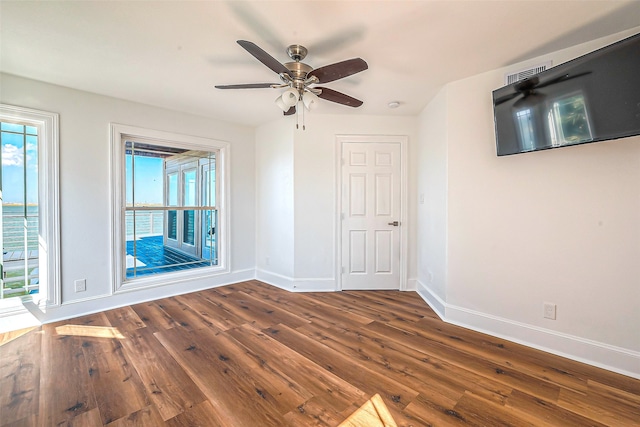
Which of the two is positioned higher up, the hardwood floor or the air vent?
the air vent

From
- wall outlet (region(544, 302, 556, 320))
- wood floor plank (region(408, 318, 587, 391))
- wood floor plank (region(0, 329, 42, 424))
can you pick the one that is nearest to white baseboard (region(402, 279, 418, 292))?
wood floor plank (region(408, 318, 587, 391))

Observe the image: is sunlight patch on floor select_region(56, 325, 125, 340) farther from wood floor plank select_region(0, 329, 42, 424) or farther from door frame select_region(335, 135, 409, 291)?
door frame select_region(335, 135, 409, 291)

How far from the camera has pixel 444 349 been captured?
2256 mm

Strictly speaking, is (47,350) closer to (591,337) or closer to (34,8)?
(34,8)

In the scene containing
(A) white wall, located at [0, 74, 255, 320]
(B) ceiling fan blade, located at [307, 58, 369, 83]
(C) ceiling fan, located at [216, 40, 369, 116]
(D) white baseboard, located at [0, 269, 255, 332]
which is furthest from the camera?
(A) white wall, located at [0, 74, 255, 320]

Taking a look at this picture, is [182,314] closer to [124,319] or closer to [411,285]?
[124,319]

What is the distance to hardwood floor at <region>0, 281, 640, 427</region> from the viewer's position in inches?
61.1

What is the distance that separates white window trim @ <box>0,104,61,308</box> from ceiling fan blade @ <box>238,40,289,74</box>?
257cm

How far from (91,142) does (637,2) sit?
15.6ft

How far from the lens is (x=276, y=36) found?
6.48 ft

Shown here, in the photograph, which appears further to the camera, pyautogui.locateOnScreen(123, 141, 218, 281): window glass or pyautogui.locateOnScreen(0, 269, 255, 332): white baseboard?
pyautogui.locateOnScreen(123, 141, 218, 281): window glass

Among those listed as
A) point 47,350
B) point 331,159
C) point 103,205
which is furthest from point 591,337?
point 103,205

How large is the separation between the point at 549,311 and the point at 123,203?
4.61m

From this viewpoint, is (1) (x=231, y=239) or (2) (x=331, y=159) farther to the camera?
(1) (x=231, y=239)
